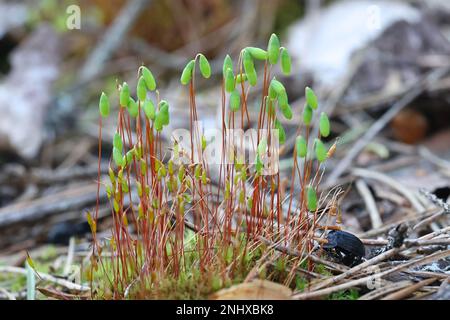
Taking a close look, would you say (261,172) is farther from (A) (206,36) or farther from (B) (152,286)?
(A) (206,36)

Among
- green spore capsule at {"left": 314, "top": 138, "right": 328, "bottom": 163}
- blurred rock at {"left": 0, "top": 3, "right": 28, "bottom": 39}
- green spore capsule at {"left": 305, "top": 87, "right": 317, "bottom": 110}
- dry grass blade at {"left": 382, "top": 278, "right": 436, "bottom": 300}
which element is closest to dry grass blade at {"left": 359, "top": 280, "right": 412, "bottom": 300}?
dry grass blade at {"left": 382, "top": 278, "right": 436, "bottom": 300}

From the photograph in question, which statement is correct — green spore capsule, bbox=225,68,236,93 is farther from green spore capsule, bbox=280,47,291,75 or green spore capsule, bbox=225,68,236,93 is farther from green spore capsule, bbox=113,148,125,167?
green spore capsule, bbox=113,148,125,167

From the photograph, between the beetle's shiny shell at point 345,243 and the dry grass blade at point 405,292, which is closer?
the dry grass blade at point 405,292

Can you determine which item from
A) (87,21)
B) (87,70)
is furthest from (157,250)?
(87,21)

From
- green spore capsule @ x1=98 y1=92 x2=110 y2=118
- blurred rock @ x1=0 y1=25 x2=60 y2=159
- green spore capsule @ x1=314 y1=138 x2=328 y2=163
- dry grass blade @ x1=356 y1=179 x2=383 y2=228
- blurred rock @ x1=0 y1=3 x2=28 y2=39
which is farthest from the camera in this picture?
blurred rock @ x1=0 y1=3 x2=28 y2=39

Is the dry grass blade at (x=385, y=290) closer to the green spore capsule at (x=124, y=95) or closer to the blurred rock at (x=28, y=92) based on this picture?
the green spore capsule at (x=124, y=95)

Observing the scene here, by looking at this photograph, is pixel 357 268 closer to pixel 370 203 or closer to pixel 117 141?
pixel 117 141

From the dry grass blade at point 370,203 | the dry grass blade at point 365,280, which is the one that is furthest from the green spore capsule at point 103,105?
the dry grass blade at point 370,203

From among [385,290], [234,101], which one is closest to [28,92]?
[234,101]
